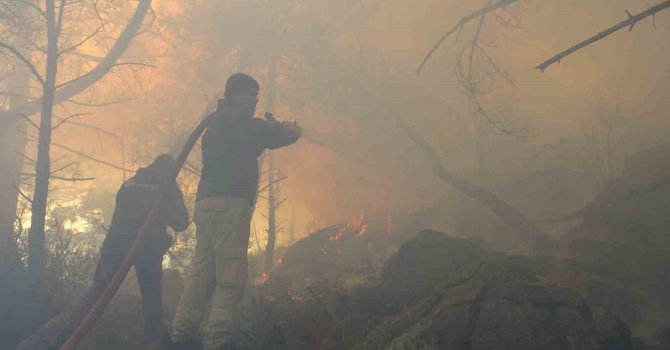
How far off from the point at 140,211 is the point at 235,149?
170 centimetres

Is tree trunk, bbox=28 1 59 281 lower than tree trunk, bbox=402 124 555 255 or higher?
higher

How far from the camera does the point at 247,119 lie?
14.7 feet

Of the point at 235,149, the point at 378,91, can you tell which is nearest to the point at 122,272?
the point at 235,149

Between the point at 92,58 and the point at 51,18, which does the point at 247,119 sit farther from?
the point at 92,58

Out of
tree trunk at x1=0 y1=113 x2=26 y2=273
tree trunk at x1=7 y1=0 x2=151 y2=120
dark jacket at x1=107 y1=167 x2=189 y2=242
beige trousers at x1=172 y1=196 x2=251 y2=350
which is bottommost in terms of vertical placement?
beige trousers at x1=172 y1=196 x2=251 y2=350

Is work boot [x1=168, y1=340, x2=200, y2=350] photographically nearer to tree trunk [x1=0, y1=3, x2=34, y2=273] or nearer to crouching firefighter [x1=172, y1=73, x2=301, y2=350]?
crouching firefighter [x1=172, y1=73, x2=301, y2=350]

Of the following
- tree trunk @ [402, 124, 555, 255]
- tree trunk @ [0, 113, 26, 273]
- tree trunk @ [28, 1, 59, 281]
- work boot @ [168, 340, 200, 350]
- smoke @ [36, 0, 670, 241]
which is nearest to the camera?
work boot @ [168, 340, 200, 350]

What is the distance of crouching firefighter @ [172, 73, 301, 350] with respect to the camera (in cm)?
395

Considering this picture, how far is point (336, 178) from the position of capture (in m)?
22.8

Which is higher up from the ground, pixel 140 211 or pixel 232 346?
pixel 140 211

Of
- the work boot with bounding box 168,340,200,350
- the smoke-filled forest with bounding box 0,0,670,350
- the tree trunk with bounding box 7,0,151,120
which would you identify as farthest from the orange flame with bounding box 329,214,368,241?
the work boot with bounding box 168,340,200,350

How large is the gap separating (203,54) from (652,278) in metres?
14.2

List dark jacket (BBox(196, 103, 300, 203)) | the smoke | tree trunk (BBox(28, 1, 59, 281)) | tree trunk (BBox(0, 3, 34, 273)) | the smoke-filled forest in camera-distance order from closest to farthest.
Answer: the smoke-filled forest → dark jacket (BBox(196, 103, 300, 203)) → tree trunk (BBox(28, 1, 59, 281)) → tree trunk (BBox(0, 3, 34, 273)) → the smoke

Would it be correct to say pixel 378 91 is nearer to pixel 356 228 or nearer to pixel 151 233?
pixel 356 228
